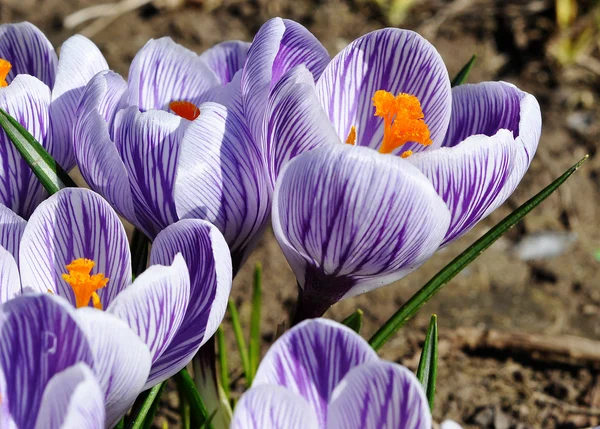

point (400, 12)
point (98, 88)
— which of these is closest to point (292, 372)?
point (98, 88)

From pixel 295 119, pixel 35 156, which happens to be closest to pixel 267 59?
pixel 295 119

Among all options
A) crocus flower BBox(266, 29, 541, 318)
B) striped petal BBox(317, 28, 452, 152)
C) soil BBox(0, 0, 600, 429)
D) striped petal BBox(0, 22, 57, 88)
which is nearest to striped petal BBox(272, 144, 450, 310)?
crocus flower BBox(266, 29, 541, 318)

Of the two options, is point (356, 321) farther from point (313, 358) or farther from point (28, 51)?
point (28, 51)

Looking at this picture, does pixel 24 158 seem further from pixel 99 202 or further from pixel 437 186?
pixel 437 186

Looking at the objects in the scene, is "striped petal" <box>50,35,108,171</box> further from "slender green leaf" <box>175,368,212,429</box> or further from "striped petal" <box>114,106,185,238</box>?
"slender green leaf" <box>175,368,212,429</box>

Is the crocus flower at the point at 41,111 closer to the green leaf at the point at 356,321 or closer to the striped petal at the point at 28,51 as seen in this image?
the striped petal at the point at 28,51
